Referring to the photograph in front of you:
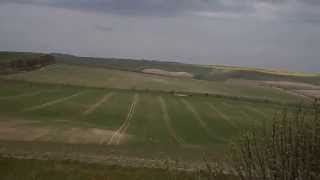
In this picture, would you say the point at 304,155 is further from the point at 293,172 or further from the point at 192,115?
→ the point at 192,115

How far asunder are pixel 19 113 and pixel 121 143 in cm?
1454

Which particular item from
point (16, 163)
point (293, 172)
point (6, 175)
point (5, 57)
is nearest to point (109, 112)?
point (16, 163)

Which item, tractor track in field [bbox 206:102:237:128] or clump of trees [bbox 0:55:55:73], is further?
clump of trees [bbox 0:55:55:73]

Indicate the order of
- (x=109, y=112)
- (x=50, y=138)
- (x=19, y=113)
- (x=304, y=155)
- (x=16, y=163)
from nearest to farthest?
(x=304, y=155) → (x=16, y=163) → (x=50, y=138) → (x=19, y=113) → (x=109, y=112)

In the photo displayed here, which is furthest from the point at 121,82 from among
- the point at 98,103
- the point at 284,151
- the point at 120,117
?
the point at 284,151

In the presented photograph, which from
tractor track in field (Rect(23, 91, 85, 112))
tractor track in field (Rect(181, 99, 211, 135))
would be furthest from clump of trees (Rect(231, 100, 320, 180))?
tractor track in field (Rect(23, 91, 85, 112))

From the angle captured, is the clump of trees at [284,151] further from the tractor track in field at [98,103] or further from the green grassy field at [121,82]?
the green grassy field at [121,82]

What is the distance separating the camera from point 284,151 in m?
8.50

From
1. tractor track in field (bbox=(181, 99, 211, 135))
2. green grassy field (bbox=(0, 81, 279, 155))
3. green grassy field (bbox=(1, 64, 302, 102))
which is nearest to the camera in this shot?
green grassy field (bbox=(0, 81, 279, 155))

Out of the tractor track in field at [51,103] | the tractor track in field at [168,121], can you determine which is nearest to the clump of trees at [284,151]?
the tractor track in field at [168,121]

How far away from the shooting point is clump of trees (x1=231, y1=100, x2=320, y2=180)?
830 cm

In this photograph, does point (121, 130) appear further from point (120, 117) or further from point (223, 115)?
point (223, 115)

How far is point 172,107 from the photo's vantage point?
6078 cm

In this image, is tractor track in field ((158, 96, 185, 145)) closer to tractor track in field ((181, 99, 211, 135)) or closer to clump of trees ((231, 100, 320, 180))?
tractor track in field ((181, 99, 211, 135))
